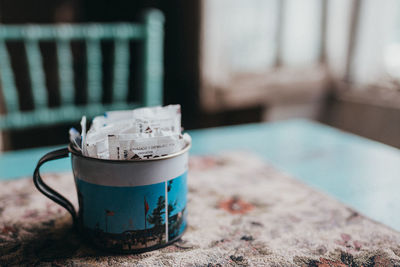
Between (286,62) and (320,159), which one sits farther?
(286,62)

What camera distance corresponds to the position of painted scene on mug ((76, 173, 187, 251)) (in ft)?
1.34

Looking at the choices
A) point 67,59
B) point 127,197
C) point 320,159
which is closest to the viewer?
point 127,197

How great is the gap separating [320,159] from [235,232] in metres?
0.38

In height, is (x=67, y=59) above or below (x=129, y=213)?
above

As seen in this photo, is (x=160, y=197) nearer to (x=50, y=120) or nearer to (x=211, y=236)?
(x=211, y=236)

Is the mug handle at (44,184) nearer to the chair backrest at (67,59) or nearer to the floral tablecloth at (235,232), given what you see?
the floral tablecloth at (235,232)

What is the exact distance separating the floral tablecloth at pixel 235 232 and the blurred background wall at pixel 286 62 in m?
1.37

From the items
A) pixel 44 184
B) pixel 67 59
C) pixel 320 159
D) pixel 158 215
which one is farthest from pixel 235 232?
pixel 67 59

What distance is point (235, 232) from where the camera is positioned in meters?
0.48

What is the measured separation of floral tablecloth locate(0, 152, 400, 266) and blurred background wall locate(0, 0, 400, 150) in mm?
1368

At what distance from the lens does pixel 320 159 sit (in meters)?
0.78

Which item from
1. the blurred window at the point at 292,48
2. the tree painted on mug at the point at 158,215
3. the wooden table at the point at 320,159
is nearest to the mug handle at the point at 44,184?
the tree painted on mug at the point at 158,215

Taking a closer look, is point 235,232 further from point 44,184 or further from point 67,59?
point 67,59

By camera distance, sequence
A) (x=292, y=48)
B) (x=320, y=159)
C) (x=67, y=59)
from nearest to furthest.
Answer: (x=320, y=159) < (x=67, y=59) < (x=292, y=48)
